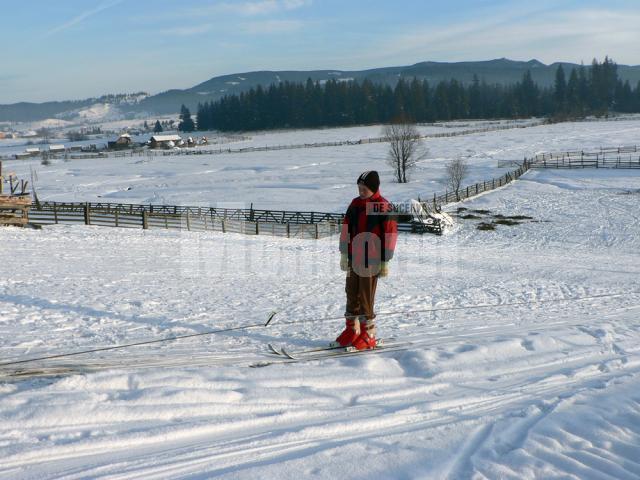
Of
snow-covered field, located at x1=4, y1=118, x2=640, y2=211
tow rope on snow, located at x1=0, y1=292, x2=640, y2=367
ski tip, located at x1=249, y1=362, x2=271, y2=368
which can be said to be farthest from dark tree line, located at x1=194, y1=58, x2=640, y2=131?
ski tip, located at x1=249, y1=362, x2=271, y2=368

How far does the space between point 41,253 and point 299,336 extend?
12.0m

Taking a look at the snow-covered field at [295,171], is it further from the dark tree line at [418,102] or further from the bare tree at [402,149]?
the dark tree line at [418,102]

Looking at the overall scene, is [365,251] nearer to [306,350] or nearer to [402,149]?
[306,350]

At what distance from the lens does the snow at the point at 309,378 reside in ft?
13.1

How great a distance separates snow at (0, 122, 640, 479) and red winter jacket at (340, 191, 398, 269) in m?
1.14

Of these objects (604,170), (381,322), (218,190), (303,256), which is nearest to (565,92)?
(604,170)

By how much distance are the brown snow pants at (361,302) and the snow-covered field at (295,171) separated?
33327 mm

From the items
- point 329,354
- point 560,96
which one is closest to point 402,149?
point 329,354

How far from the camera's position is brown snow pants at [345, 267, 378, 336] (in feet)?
22.5

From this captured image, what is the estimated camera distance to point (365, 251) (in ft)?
22.1

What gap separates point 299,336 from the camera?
7.78 m

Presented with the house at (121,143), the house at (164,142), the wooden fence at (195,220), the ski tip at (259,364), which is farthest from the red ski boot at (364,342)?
the house at (121,143)

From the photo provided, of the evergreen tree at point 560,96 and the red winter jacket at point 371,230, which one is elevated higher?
the evergreen tree at point 560,96

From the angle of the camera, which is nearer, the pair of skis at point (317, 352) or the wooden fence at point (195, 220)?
the pair of skis at point (317, 352)
